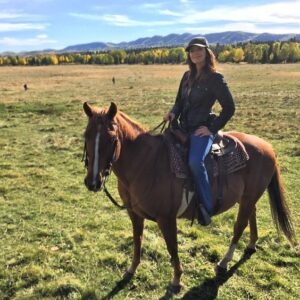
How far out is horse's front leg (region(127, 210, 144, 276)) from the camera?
5.66 metres

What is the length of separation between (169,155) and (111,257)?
7.52ft

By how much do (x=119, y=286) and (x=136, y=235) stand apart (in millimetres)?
777

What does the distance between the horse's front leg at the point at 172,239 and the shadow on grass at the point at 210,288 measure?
217 mm

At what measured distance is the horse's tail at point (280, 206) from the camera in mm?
6184

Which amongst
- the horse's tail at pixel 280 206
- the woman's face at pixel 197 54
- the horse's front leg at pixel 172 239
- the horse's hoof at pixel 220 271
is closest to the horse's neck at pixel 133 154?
the horse's front leg at pixel 172 239

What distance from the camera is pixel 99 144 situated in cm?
423

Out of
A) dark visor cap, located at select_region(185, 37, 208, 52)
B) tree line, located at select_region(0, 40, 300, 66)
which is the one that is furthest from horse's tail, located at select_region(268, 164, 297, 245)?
tree line, located at select_region(0, 40, 300, 66)

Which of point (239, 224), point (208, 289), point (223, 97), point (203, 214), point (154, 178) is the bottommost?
point (208, 289)

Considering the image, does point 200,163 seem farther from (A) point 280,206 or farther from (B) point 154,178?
(A) point 280,206

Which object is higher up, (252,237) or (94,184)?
(94,184)

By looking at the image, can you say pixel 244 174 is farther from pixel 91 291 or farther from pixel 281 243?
pixel 91 291

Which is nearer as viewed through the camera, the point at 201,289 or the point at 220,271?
the point at 201,289

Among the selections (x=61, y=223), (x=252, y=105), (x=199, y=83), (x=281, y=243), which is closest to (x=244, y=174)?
(x=199, y=83)

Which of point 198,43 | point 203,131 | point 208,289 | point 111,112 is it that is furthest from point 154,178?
point 208,289
